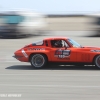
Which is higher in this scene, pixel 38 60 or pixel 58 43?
pixel 58 43

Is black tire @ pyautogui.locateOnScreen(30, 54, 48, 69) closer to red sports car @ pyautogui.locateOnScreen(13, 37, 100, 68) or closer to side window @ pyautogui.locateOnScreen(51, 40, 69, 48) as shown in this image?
red sports car @ pyautogui.locateOnScreen(13, 37, 100, 68)

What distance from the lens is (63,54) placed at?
1390 cm

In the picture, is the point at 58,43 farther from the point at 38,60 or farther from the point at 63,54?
the point at 38,60

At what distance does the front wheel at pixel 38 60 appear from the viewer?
14072 mm

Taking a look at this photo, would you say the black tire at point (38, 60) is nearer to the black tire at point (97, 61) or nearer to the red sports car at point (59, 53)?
the red sports car at point (59, 53)

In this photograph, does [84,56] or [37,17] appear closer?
[84,56]
